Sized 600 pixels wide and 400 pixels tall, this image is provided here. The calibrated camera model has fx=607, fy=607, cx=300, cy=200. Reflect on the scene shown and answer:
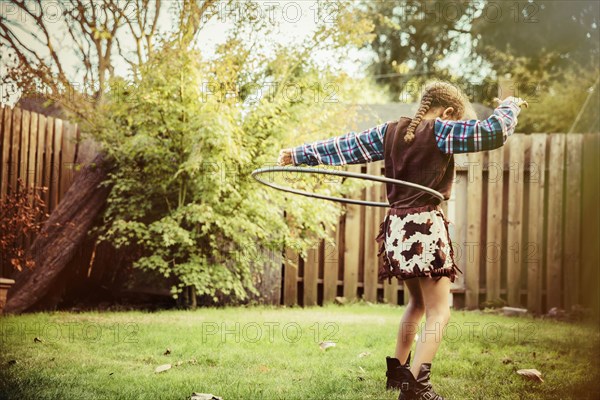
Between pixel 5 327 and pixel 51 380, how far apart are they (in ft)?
4.28

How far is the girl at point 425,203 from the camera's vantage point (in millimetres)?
2730

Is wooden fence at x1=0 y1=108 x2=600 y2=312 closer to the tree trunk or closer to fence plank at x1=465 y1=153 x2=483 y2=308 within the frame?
fence plank at x1=465 y1=153 x2=483 y2=308

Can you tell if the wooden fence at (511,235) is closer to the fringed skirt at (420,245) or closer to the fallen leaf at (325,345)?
the fallen leaf at (325,345)

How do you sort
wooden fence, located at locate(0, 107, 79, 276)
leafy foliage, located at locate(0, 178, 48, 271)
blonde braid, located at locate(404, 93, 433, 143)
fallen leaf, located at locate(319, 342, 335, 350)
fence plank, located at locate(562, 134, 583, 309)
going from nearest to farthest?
blonde braid, located at locate(404, 93, 433, 143) < fallen leaf, located at locate(319, 342, 335, 350) < leafy foliage, located at locate(0, 178, 48, 271) < wooden fence, located at locate(0, 107, 79, 276) < fence plank, located at locate(562, 134, 583, 309)

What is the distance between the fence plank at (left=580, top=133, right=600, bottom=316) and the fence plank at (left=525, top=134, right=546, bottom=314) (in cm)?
43

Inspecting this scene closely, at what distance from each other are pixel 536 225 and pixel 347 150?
172 inches

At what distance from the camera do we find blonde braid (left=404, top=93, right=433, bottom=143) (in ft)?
9.22

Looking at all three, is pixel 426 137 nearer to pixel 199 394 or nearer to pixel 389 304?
pixel 199 394

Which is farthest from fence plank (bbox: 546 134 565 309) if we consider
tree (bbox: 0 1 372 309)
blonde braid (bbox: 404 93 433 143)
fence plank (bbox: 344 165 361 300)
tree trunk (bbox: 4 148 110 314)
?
tree trunk (bbox: 4 148 110 314)

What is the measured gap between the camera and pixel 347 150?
10.2 ft

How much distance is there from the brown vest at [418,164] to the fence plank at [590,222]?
4.36 meters

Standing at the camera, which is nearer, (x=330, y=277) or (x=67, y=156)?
(x=67, y=156)

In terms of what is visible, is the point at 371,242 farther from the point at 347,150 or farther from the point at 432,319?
the point at 432,319

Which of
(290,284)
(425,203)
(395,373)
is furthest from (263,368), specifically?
(290,284)
